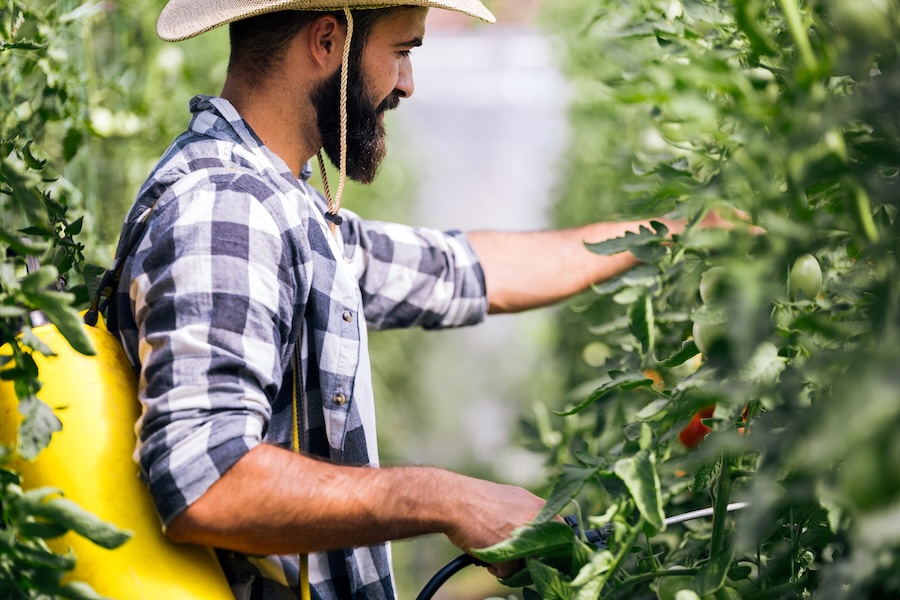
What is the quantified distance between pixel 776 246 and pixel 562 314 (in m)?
4.01

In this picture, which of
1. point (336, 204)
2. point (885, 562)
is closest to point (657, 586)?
point (885, 562)

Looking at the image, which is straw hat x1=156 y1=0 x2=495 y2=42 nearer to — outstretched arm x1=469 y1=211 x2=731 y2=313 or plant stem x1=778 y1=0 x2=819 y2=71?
outstretched arm x1=469 y1=211 x2=731 y2=313

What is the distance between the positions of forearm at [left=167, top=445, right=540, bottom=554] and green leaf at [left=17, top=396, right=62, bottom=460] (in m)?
0.20

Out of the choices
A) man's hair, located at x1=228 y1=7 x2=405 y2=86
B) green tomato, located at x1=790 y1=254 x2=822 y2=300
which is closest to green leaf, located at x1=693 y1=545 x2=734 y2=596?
green tomato, located at x1=790 y1=254 x2=822 y2=300

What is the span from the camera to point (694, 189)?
618 millimetres

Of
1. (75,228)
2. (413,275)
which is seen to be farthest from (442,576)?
(413,275)

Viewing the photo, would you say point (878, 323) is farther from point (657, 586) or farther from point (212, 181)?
point (212, 181)

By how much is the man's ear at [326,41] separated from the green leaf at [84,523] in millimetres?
723

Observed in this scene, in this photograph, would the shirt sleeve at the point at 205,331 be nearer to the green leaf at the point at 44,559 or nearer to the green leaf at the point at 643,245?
the green leaf at the point at 44,559

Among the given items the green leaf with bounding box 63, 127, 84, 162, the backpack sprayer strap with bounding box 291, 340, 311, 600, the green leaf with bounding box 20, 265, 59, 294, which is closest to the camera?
the green leaf with bounding box 20, 265, 59, 294

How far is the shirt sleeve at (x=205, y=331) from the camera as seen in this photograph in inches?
38.7

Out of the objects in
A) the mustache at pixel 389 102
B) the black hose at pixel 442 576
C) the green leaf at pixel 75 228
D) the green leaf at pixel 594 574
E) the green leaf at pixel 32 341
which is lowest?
the black hose at pixel 442 576

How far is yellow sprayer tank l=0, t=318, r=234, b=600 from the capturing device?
0.95 m

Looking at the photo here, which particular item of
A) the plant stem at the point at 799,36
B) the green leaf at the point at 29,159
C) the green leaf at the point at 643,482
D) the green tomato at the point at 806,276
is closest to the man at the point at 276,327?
the green leaf at the point at 29,159
